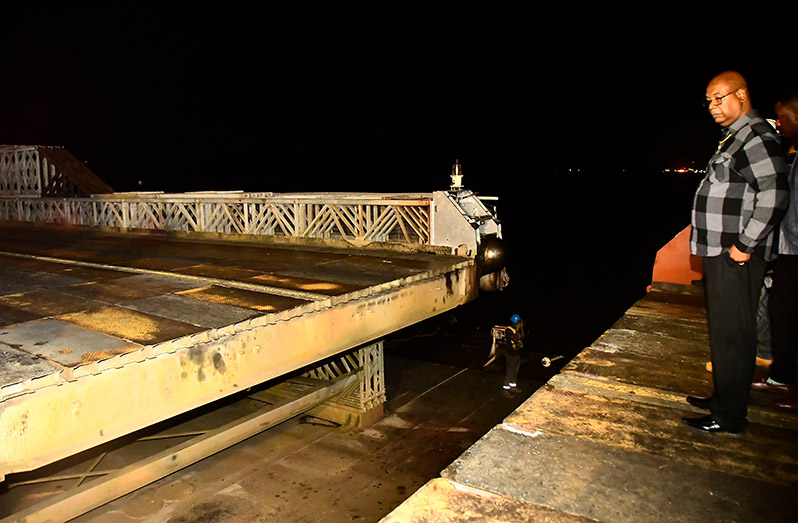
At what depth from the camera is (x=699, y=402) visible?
12.0 feet

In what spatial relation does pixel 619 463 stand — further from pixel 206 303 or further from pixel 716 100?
pixel 206 303

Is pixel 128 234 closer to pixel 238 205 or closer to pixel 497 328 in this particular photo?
pixel 238 205

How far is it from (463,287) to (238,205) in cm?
637

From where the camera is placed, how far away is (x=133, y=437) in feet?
20.3

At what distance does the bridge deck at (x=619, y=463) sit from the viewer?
2.68 m

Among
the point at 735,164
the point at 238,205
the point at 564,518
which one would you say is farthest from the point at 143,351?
the point at 238,205

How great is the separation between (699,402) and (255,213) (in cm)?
1028

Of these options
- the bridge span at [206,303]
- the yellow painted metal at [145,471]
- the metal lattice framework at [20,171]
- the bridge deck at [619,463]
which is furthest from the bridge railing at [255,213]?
the bridge deck at [619,463]

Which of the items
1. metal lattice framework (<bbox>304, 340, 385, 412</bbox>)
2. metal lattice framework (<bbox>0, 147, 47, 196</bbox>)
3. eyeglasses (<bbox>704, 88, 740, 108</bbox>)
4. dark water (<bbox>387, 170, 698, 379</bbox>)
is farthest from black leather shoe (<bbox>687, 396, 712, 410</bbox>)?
metal lattice framework (<bbox>0, 147, 47, 196</bbox>)

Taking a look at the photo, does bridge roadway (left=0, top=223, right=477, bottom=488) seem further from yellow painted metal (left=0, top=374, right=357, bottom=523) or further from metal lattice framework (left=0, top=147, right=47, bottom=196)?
metal lattice framework (left=0, top=147, right=47, bottom=196)

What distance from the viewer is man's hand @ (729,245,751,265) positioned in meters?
3.16

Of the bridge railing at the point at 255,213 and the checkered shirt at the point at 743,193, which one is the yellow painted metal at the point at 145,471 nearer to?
the bridge railing at the point at 255,213

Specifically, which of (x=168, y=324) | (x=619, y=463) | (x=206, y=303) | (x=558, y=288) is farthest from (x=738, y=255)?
(x=558, y=288)

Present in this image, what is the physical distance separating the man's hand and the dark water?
13214 millimetres
